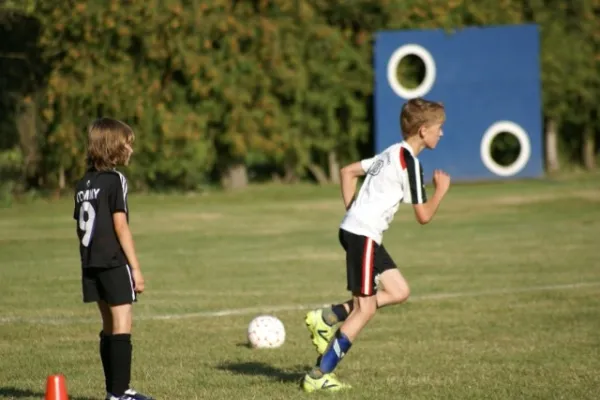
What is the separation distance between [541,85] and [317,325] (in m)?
28.0

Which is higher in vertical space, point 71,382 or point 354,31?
point 354,31

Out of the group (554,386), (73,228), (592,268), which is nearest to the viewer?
(554,386)

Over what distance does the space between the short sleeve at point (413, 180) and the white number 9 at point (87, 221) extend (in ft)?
6.24

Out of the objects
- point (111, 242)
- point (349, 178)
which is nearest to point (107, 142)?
point (111, 242)

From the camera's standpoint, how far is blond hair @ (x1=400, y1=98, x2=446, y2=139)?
7.93m

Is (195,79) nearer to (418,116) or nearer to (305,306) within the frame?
(305,306)

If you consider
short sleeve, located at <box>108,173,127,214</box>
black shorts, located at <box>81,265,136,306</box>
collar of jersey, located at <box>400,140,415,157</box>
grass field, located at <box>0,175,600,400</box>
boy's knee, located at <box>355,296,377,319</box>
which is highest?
collar of jersey, located at <box>400,140,415,157</box>

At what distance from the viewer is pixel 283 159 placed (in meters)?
32.9

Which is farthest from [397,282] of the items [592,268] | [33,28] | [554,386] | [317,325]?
[33,28]

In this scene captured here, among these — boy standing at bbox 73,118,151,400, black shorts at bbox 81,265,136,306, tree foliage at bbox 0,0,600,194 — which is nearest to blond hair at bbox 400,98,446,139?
boy standing at bbox 73,118,151,400

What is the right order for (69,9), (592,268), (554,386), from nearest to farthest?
(554,386), (592,268), (69,9)

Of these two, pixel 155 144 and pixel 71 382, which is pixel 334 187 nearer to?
pixel 155 144

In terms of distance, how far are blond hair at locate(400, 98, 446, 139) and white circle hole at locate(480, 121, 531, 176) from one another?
81.1ft

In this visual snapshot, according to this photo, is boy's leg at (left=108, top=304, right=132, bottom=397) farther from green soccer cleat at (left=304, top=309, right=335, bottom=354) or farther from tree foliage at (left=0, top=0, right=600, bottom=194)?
tree foliage at (left=0, top=0, right=600, bottom=194)
